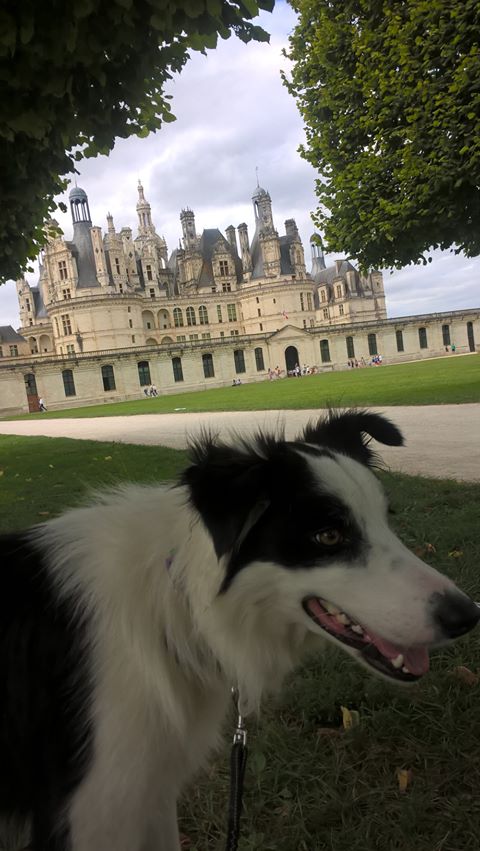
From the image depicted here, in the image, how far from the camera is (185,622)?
1.59 metres

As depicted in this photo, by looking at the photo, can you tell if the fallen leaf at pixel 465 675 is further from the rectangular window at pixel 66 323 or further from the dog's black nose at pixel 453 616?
the rectangular window at pixel 66 323

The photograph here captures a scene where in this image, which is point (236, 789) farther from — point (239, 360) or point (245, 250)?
point (245, 250)

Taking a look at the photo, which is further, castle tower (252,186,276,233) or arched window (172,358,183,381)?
castle tower (252,186,276,233)

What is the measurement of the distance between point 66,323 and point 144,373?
63.2 feet

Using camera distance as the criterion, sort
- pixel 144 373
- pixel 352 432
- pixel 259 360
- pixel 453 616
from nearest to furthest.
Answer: pixel 453 616, pixel 352 432, pixel 144 373, pixel 259 360

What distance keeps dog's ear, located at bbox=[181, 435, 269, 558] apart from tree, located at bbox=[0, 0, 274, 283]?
437cm

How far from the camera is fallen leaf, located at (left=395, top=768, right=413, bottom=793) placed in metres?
2.18

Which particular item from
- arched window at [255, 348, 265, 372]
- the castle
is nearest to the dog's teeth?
the castle

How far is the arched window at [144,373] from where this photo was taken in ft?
203

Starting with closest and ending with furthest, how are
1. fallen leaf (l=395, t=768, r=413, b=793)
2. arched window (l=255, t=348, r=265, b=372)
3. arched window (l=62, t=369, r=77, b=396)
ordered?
fallen leaf (l=395, t=768, r=413, b=793), arched window (l=62, t=369, r=77, b=396), arched window (l=255, t=348, r=265, b=372)

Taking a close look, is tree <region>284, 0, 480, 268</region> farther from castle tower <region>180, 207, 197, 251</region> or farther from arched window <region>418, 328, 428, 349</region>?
castle tower <region>180, 207, 197, 251</region>

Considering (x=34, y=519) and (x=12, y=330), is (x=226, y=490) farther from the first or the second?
(x=12, y=330)

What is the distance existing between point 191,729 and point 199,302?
8502 centimetres

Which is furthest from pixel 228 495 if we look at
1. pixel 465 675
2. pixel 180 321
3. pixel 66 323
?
pixel 180 321
